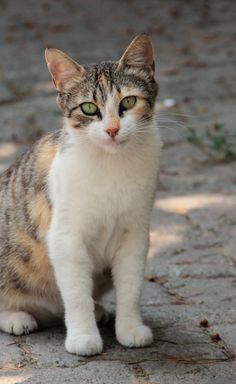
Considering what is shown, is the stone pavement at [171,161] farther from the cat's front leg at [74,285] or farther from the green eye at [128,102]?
the green eye at [128,102]

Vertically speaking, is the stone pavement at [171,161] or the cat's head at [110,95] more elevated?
the cat's head at [110,95]

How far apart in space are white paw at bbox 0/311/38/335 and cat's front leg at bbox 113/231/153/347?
0.46 m

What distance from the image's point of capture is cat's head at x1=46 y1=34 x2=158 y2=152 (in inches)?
149

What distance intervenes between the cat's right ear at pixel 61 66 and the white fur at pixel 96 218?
0.77 ft

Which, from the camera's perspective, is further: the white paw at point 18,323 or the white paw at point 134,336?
the white paw at point 18,323

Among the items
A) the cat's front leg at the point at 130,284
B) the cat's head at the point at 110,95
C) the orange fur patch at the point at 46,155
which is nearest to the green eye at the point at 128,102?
the cat's head at the point at 110,95

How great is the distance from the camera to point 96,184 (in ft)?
12.7

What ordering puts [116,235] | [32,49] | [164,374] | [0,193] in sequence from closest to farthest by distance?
[164,374] < [116,235] < [0,193] < [32,49]

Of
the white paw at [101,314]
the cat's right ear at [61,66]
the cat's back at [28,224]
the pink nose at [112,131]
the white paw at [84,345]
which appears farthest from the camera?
the white paw at [101,314]

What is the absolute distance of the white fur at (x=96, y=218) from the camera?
3.87 m

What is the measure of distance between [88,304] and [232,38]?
7.07 m

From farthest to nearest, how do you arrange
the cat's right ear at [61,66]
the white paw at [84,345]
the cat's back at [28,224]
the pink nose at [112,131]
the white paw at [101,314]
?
the white paw at [101,314]
the cat's back at [28,224]
the cat's right ear at [61,66]
the white paw at [84,345]
the pink nose at [112,131]

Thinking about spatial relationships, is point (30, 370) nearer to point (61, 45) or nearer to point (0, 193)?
point (0, 193)

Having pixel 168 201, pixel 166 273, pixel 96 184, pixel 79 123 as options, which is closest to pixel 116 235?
pixel 96 184
